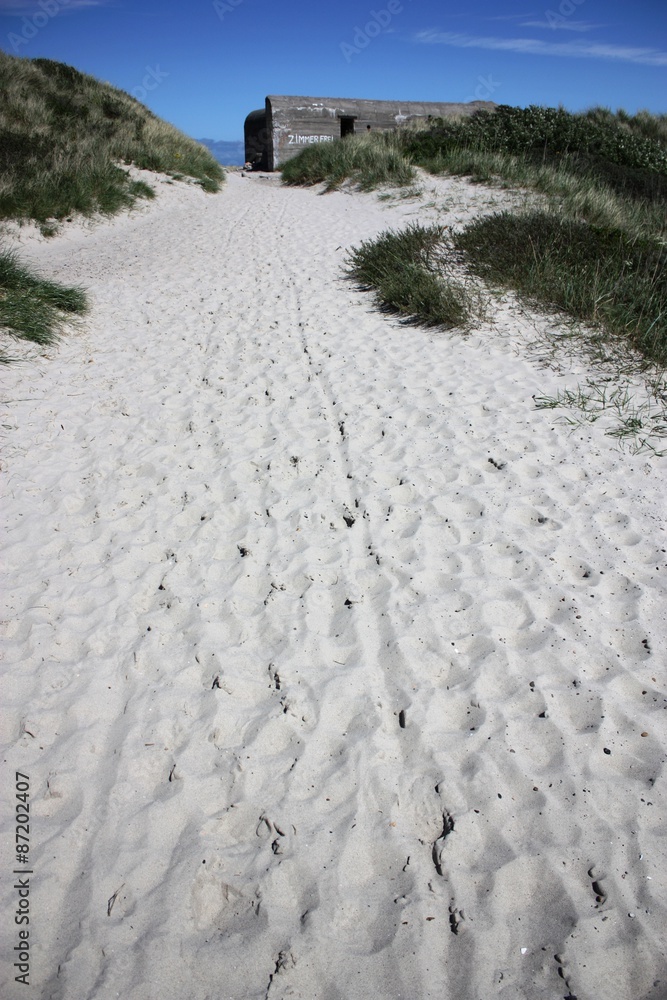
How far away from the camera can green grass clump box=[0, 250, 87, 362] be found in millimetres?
5645

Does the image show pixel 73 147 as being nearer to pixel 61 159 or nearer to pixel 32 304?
pixel 61 159

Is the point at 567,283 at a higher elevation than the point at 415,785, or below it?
higher

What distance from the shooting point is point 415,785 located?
2.11 meters

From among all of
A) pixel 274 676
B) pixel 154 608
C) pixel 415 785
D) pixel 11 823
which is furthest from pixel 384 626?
pixel 11 823

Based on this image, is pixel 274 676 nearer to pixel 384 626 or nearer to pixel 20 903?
pixel 384 626

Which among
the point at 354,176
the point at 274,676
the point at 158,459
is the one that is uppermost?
the point at 354,176

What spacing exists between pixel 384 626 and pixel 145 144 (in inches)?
691

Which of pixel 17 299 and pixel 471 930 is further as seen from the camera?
pixel 17 299

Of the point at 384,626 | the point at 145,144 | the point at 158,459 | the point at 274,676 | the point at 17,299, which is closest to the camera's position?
the point at 274,676

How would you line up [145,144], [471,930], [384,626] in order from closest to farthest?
[471,930] → [384,626] → [145,144]

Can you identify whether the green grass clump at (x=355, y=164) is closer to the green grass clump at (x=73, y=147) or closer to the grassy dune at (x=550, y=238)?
the grassy dune at (x=550, y=238)

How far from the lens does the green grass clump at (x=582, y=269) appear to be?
5.60 metres

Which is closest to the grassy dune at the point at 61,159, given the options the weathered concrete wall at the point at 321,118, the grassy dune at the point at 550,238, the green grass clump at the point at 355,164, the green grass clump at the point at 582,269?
the weathered concrete wall at the point at 321,118

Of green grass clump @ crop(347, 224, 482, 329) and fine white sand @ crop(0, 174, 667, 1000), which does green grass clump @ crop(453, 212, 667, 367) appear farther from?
fine white sand @ crop(0, 174, 667, 1000)
